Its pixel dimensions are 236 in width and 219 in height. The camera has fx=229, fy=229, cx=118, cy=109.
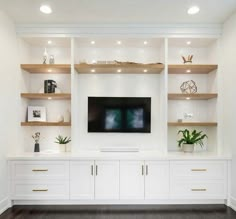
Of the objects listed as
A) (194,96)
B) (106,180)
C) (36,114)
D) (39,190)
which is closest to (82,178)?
(106,180)

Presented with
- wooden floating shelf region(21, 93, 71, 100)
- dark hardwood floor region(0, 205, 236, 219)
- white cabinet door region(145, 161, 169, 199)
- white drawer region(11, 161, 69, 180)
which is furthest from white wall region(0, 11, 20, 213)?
white cabinet door region(145, 161, 169, 199)

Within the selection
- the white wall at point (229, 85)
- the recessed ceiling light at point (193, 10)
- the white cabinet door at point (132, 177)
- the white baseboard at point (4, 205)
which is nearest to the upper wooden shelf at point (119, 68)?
the recessed ceiling light at point (193, 10)

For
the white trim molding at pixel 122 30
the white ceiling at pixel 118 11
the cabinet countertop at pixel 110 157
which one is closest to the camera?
the white ceiling at pixel 118 11

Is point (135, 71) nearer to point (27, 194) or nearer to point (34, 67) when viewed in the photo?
point (34, 67)

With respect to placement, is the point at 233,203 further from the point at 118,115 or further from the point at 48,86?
the point at 48,86

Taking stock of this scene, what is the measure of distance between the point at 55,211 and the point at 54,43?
2.82 m

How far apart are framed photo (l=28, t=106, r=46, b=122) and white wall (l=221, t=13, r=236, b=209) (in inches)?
124

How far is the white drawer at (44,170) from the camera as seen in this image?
11.7ft

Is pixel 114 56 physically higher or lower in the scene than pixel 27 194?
higher

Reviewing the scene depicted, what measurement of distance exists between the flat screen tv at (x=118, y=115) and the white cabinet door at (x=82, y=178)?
2.52 feet

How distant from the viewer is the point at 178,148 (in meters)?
4.28

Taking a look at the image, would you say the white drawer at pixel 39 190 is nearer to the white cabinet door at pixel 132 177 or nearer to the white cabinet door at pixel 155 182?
the white cabinet door at pixel 132 177

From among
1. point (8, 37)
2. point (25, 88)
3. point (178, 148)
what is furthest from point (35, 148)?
point (178, 148)

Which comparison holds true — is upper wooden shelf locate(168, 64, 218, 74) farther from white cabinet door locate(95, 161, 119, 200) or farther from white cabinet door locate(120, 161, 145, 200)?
white cabinet door locate(95, 161, 119, 200)
